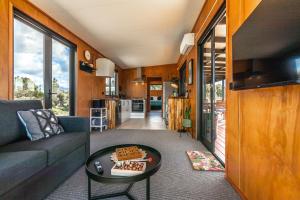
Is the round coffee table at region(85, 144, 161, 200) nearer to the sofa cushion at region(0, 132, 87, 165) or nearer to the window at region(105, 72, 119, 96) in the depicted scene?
the sofa cushion at region(0, 132, 87, 165)

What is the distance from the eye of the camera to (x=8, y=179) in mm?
1150

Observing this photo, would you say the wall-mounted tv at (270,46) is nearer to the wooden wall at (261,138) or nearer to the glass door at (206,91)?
the wooden wall at (261,138)

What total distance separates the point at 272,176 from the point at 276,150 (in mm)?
198

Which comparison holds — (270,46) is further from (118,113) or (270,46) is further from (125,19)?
(118,113)

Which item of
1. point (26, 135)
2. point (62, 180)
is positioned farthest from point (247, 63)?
point (26, 135)

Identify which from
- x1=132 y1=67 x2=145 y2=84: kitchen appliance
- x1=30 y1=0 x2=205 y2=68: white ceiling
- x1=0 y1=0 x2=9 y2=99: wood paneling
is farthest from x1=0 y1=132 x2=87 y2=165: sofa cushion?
x1=132 y1=67 x2=145 y2=84: kitchen appliance

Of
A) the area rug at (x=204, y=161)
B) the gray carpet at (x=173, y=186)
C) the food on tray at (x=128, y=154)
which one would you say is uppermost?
the food on tray at (x=128, y=154)

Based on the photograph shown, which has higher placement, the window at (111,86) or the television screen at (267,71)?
the window at (111,86)

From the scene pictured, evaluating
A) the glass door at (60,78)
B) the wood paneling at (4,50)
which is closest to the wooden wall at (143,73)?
the glass door at (60,78)

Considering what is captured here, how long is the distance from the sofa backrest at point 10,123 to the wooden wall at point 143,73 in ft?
22.3

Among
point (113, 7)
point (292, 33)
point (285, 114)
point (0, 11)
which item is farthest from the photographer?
point (113, 7)

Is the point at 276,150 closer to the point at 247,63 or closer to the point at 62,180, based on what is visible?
the point at 247,63

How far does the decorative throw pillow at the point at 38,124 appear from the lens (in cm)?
197

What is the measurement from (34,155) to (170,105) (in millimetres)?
3702
